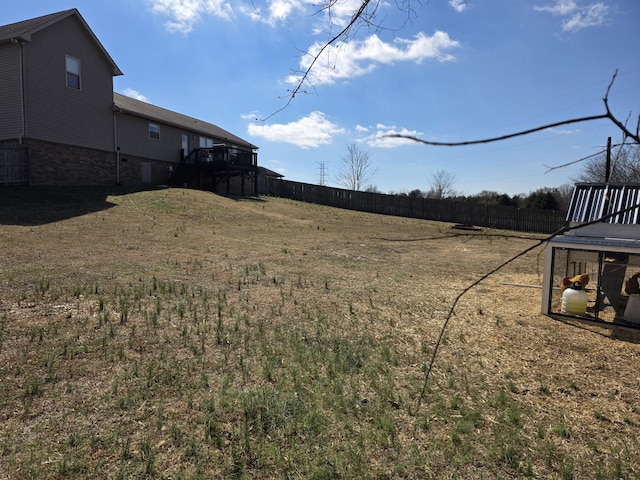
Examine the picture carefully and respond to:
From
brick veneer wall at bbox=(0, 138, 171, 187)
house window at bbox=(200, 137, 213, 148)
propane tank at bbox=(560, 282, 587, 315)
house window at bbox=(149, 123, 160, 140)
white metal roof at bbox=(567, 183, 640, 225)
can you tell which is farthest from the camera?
house window at bbox=(200, 137, 213, 148)

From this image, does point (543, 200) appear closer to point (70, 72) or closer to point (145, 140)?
point (145, 140)

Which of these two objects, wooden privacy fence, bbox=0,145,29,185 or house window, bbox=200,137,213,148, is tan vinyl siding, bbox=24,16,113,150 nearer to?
wooden privacy fence, bbox=0,145,29,185

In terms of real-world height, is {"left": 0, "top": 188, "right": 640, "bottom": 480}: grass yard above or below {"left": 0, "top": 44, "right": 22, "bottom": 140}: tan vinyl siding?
below

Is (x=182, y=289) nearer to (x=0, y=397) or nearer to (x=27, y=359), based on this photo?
(x=27, y=359)

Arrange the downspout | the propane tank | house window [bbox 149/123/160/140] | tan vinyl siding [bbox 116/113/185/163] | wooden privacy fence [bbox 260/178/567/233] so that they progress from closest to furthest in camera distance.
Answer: the propane tank, the downspout, tan vinyl siding [bbox 116/113/185/163], house window [bbox 149/123/160/140], wooden privacy fence [bbox 260/178/567/233]

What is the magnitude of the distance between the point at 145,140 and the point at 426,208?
18307 mm

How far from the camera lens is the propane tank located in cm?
599

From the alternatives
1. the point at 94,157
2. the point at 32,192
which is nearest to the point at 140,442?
the point at 32,192

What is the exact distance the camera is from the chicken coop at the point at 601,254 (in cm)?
579

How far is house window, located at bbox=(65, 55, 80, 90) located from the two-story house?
0.14 ft

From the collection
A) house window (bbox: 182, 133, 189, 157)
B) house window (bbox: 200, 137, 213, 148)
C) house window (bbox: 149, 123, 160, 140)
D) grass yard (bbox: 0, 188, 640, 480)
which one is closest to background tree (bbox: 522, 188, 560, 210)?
grass yard (bbox: 0, 188, 640, 480)

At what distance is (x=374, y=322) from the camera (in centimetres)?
562

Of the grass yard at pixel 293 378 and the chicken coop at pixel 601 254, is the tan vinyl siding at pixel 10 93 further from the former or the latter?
the chicken coop at pixel 601 254

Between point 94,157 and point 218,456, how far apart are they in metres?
19.5
